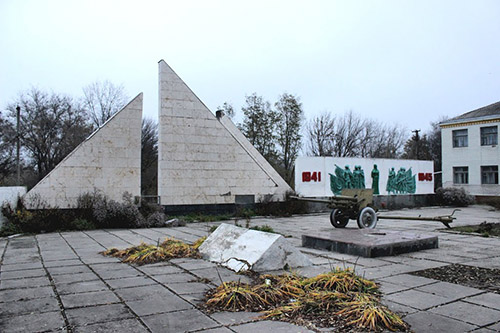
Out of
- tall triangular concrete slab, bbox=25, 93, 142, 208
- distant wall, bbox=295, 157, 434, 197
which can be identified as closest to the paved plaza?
tall triangular concrete slab, bbox=25, 93, 142, 208

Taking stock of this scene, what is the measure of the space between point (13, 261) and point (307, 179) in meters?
12.9

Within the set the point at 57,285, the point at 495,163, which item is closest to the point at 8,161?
the point at 57,285

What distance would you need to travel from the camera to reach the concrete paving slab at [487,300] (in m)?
4.07

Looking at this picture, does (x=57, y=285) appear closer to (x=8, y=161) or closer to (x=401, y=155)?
(x=8, y=161)

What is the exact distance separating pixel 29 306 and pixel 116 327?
1.18 m

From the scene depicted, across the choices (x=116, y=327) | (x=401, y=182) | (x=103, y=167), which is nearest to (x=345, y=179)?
(x=401, y=182)

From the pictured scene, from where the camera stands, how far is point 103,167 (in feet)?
40.0

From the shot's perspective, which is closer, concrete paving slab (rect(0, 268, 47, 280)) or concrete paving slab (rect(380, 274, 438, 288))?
concrete paving slab (rect(380, 274, 438, 288))

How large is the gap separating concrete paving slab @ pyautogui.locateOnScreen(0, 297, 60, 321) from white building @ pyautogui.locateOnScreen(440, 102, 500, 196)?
92.8 feet

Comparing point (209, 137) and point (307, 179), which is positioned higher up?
point (209, 137)

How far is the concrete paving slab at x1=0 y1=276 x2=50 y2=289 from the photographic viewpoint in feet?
15.6

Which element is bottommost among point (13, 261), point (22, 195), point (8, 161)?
point (13, 261)

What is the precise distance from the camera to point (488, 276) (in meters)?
5.41

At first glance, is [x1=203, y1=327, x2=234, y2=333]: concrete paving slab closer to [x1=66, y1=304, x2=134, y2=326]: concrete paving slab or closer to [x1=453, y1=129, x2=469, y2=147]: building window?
[x1=66, y1=304, x2=134, y2=326]: concrete paving slab
